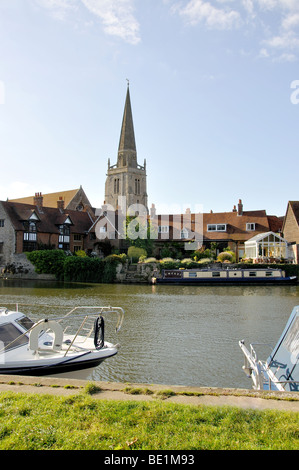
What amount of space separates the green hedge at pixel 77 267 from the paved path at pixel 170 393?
39076 mm

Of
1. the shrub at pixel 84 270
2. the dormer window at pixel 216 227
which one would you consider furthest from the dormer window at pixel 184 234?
the shrub at pixel 84 270

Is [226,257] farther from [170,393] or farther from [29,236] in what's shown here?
[170,393]

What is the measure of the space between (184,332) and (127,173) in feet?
238

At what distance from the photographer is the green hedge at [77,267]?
4675cm

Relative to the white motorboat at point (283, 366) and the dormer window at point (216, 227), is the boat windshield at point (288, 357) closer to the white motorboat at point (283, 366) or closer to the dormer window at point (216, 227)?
the white motorboat at point (283, 366)

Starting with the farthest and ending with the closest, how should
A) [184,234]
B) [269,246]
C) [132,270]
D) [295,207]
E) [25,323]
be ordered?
[184,234], [295,207], [269,246], [132,270], [25,323]

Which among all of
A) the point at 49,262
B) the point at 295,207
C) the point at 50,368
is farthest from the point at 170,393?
the point at 295,207

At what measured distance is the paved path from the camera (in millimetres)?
6453

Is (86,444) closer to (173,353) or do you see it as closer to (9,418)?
(9,418)

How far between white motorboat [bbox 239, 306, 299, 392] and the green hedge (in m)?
36.9

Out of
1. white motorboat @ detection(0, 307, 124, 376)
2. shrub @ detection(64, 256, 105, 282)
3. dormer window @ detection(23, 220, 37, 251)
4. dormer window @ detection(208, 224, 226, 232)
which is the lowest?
white motorboat @ detection(0, 307, 124, 376)

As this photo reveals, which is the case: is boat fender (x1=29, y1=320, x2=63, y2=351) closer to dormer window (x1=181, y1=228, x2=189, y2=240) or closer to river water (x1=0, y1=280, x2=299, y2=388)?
river water (x1=0, y1=280, x2=299, y2=388)

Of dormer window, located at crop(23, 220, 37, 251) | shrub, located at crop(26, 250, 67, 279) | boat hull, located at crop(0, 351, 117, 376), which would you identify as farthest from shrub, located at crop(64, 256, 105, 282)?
boat hull, located at crop(0, 351, 117, 376)

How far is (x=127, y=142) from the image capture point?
297 feet
